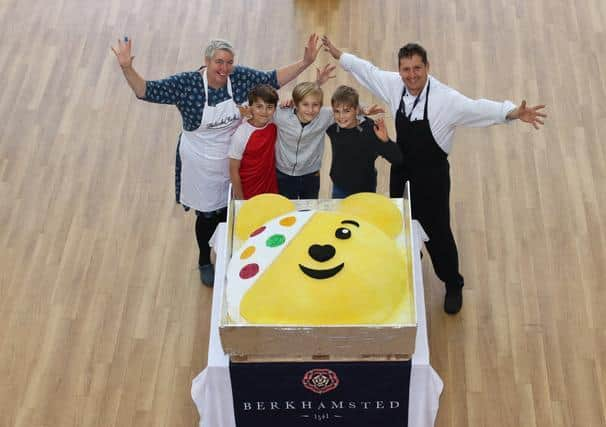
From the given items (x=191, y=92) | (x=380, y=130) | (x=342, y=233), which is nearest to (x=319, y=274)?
(x=342, y=233)

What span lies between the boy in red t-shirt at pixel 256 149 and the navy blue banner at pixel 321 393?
0.84 meters

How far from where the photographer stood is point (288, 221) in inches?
120

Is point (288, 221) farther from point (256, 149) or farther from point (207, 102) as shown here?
point (207, 102)

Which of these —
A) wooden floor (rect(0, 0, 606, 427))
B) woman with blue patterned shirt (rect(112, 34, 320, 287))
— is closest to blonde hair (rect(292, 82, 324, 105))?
woman with blue patterned shirt (rect(112, 34, 320, 287))

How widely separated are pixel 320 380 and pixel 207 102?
3.60ft

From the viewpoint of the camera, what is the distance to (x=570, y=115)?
4.79 m

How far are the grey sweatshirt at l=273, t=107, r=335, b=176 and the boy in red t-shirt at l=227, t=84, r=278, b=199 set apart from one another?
3 centimetres

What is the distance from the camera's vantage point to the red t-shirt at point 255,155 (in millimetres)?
3438

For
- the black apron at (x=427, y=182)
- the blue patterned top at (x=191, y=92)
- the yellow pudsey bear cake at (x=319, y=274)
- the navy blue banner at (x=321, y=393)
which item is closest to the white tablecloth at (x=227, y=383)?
the navy blue banner at (x=321, y=393)

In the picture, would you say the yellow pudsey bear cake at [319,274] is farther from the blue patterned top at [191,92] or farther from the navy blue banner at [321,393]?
the blue patterned top at [191,92]

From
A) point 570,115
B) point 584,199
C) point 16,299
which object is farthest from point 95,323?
point 570,115

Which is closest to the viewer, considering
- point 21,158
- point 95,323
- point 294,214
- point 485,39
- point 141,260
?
point 294,214

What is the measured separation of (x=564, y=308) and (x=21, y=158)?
2.68 meters

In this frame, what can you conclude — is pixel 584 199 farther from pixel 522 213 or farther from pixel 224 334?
pixel 224 334
